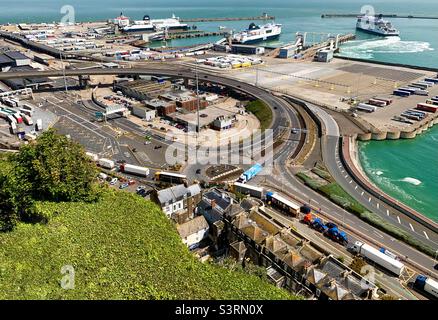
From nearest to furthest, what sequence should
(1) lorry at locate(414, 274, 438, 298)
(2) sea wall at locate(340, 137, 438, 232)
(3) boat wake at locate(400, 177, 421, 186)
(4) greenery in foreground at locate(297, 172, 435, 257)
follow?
(1) lorry at locate(414, 274, 438, 298) < (4) greenery in foreground at locate(297, 172, 435, 257) < (2) sea wall at locate(340, 137, 438, 232) < (3) boat wake at locate(400, 177, 421, 186)

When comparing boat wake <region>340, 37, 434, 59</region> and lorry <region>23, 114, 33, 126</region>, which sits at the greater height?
boat wake <region>340, 37, 434, 59</region>

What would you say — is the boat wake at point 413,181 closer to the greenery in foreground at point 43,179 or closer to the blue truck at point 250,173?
the blue truck at point 250,173

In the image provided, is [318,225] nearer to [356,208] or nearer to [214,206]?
[356,208]

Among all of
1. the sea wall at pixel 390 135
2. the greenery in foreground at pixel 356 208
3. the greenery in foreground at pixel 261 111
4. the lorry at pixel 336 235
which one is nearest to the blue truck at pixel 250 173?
the greenery in foreground at pixel 356 208

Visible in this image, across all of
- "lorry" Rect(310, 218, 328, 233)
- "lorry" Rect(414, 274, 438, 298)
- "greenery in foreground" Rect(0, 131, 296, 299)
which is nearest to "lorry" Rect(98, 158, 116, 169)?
"greenery in foreground" Rect(0, 131, 296, 299)

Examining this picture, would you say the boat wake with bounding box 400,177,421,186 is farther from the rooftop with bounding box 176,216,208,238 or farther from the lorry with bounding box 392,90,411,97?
the lorry with bounding box 392,90,411,97

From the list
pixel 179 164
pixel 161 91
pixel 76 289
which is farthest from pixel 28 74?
pixel 76 289
